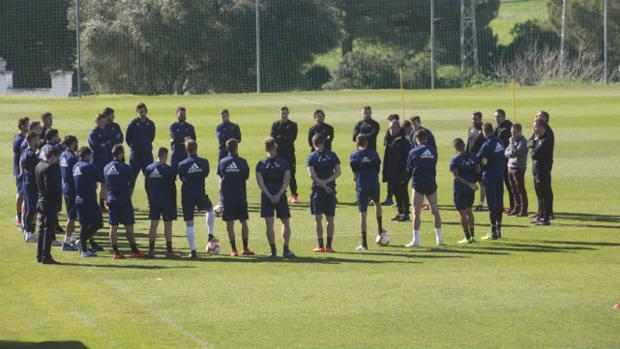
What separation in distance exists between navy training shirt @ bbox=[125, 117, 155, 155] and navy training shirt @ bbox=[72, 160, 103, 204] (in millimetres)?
5936

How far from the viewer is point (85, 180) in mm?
19891

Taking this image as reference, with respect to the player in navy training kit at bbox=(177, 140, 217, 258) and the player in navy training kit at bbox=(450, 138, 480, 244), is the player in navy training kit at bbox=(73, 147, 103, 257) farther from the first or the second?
the player in navy training kit at bbox=(450, 138, 480, 244)

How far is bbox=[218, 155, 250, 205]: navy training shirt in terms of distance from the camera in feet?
65.4

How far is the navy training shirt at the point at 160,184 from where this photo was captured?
65.5ft

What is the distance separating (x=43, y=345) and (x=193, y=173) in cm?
603

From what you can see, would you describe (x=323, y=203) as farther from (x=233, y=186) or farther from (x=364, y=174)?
(x=233, y=186)

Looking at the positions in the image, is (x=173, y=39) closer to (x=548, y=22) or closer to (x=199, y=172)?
(x=548, y=22)

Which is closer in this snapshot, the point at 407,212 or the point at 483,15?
the point at 407,212

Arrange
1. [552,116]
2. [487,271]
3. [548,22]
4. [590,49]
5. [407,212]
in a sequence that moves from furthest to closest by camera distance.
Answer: [548,22]
[590,49]
[552,116]
[407,212]
[487,271]

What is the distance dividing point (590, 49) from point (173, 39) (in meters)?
19.8

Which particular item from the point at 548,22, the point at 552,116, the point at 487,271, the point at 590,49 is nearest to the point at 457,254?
the point at 487,271

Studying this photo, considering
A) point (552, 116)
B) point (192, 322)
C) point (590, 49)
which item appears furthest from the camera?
point (590, 49)

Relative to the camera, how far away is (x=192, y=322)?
51.3ft

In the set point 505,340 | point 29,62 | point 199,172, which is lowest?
point 505,340
